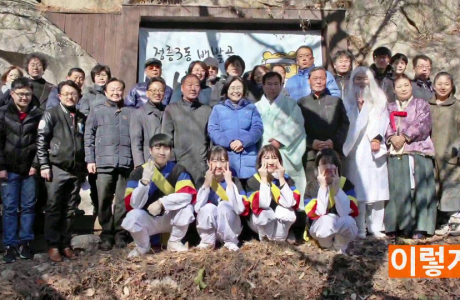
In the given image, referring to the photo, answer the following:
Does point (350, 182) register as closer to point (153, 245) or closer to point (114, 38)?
point (153, 245)

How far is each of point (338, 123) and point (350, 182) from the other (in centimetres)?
76

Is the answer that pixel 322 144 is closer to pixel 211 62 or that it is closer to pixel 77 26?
pixel 211 62

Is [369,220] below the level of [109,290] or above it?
above

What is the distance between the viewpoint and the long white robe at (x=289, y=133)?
6309 mm

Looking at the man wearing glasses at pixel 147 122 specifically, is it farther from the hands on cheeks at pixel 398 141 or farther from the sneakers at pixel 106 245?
the hands on cheeks at pixel 398 141

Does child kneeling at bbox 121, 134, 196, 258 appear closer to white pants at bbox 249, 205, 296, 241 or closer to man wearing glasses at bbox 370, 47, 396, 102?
white pants at bbox 249, 205, 296, 241

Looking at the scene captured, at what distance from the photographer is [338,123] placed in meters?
6.40

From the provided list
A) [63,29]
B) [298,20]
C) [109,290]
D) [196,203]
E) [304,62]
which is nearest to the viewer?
[109,290]

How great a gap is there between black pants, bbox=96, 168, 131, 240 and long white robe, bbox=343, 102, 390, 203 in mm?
2572

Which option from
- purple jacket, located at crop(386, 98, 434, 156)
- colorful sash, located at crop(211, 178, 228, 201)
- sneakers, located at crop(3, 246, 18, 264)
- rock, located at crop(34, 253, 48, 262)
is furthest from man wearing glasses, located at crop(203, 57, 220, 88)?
sneakers, located at crop(3, 246, 18, 264)

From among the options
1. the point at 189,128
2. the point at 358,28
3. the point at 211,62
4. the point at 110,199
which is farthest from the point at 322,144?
the point at 358,28

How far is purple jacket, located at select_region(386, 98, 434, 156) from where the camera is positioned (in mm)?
6438

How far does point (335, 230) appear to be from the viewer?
5.61 meters

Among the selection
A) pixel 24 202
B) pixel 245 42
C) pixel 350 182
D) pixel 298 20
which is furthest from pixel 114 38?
pixel 350 182
